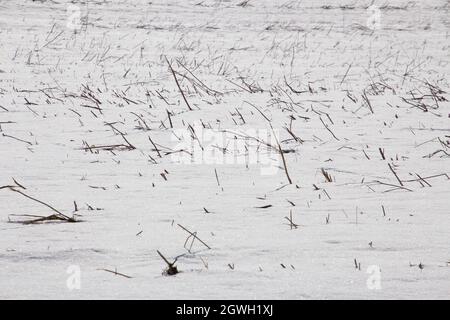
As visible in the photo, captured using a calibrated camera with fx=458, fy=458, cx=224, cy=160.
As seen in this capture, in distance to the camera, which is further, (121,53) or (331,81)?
(121,53)

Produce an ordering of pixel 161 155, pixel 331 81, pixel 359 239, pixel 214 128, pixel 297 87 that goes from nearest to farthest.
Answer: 1. pixel 359 239
2. pixel 161 155
3. pixel 214 128
4. pixel 297 87
5. pixel 331 81

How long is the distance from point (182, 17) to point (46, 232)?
1070 cm

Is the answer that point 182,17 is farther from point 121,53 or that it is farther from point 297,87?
point 297,87

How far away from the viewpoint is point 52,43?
851 cm

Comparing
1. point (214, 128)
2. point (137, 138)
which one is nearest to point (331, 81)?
point (214, 128)

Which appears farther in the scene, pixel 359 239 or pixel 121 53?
pixel 121 53

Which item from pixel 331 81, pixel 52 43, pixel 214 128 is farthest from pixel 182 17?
pixel 214 128

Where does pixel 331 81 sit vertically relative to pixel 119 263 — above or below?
above

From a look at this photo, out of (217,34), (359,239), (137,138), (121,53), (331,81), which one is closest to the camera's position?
(359,239)
